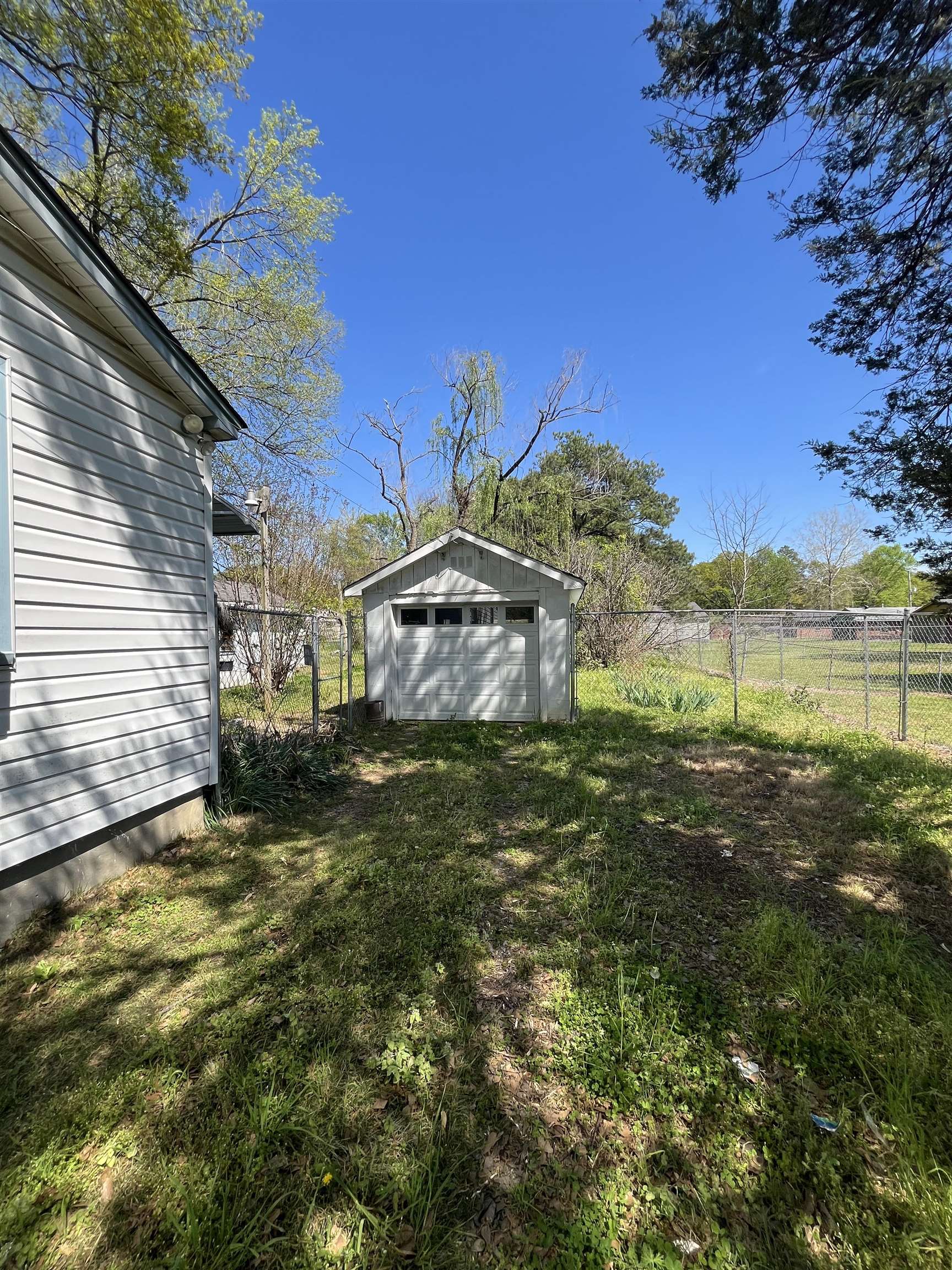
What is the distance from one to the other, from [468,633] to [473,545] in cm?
159

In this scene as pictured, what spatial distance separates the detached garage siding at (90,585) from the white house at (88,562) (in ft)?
0.03

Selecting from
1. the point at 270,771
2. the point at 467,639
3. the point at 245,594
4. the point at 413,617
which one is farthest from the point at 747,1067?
the point at 245,594

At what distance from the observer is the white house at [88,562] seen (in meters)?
2.80

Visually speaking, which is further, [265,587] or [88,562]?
[265,587]

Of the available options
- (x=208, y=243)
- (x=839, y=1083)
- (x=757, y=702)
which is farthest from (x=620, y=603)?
(x=839, y=1083)

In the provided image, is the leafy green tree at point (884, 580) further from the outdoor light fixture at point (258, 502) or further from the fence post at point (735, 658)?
the outdoor light fixture at point (258, 502)

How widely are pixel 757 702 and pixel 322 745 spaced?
8519mm

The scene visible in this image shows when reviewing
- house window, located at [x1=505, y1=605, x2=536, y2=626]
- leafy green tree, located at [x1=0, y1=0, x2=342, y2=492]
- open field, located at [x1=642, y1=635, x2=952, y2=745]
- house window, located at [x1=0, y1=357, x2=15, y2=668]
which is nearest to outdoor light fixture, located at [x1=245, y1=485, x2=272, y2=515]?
leafy green tree, located at [x1=0, y1=0, x2=342, y2=492]

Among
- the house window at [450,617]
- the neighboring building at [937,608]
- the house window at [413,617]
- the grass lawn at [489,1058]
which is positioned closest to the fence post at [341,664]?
the house window at [413,617]

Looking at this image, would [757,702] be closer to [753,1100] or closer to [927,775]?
[927,775]

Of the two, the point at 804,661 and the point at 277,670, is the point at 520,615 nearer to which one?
the point at 277,670

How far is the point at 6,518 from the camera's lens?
2.76m

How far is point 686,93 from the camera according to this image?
3.85 metres

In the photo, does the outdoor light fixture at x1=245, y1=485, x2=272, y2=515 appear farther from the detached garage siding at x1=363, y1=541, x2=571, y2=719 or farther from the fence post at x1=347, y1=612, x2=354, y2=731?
the fence post at x1=347, y1=612, x2=354, y2=731
